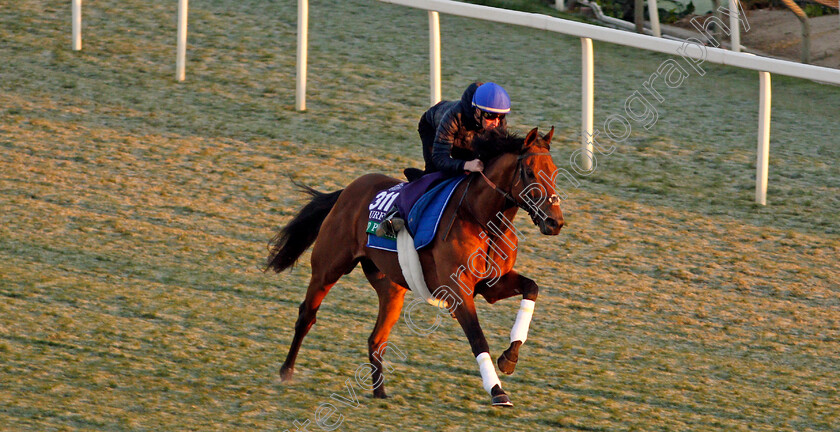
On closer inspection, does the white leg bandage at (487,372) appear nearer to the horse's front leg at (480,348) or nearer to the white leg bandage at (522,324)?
the horse's front leg at (480,348)

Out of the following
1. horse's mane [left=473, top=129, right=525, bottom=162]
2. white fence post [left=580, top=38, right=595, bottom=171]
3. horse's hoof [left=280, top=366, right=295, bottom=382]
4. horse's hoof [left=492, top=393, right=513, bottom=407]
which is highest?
white fence post [left=580, top=38, right=595, bottom=171]

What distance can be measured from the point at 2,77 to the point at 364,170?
313 centimetres

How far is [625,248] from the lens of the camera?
6.59 m

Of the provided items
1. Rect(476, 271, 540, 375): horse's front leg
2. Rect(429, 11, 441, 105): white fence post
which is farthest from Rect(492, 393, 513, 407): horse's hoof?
Rect(429, 11, 441, 105): white fence post

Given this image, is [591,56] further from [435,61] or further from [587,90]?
[435,61]

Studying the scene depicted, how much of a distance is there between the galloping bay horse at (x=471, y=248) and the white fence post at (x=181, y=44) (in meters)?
A: 3.35

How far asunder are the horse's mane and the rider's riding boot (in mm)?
470

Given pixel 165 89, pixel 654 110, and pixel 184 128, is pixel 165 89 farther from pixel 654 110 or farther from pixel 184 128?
pixel 654 110

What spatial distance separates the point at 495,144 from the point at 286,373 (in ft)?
4.79

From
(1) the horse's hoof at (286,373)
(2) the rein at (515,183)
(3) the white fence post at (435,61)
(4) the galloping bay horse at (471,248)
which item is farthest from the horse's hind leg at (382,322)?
(3) the white fence post at (435,61)

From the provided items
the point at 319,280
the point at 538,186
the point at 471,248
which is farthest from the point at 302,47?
the point at 538,186

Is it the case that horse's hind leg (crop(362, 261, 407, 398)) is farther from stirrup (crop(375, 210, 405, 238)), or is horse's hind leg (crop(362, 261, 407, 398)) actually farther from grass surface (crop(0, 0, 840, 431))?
stirrup (crop(375, 210, 405, 238))

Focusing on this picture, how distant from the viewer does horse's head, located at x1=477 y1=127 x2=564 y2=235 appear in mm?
4422

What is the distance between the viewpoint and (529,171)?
4.52 m
